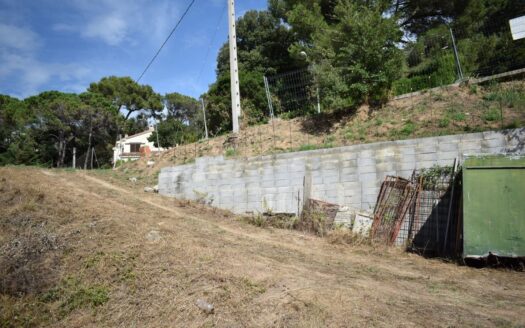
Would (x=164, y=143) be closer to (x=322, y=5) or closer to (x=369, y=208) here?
(x=322, y=5)

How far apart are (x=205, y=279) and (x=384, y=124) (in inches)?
245

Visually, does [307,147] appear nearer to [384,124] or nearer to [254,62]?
[384,124]

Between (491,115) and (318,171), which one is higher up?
(491,115)

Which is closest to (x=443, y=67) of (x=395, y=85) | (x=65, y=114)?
(x=395, y=85)

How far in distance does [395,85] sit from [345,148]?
411cm

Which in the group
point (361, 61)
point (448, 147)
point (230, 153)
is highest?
point (361, 61)

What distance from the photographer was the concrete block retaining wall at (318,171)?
6.62 metres

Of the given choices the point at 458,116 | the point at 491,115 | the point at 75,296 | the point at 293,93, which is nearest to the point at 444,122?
the point at 458,116

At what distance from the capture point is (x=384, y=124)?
28.9 feet

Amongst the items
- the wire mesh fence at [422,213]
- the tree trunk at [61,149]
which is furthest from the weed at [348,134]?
the tree trunk at [61,149]

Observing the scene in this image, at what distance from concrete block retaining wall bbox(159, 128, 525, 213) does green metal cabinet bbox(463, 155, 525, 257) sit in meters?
1.12

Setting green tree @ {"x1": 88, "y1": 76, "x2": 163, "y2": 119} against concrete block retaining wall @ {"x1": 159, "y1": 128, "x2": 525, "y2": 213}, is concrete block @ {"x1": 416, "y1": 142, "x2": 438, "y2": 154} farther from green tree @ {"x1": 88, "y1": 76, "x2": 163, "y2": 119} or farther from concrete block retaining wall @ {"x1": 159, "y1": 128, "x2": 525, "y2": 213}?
green tree @ {"x1": 88, "y1": 76, "x2": 163, "y2": 119}

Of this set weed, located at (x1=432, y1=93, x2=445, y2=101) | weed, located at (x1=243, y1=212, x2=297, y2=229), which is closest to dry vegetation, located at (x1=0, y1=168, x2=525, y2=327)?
weed, located at (x1=243, y1=212, x2=297, y2=229)

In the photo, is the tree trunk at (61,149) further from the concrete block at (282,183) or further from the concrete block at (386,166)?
the concrete block at (386,166)
